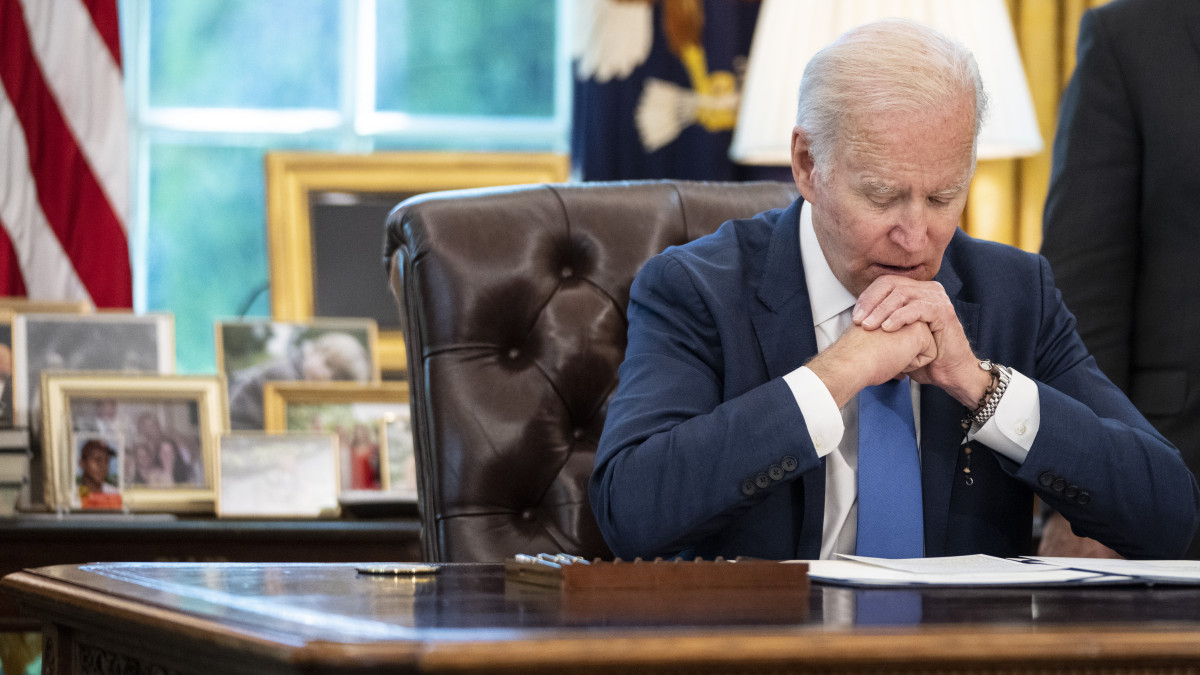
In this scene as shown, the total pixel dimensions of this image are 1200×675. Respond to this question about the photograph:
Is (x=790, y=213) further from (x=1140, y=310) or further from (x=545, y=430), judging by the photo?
(x=1140, y=310)

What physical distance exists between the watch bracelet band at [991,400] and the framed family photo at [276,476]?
4.25 ft

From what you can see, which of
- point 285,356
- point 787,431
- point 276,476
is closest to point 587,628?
point 787,431

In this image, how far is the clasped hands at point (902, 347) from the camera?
55.4 inches

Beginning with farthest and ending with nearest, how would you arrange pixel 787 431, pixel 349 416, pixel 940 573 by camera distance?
1. pixel 349 416
2. pixel 787 431
3. pixel 940 573

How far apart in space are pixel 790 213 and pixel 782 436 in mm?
415

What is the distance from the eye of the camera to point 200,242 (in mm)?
3088

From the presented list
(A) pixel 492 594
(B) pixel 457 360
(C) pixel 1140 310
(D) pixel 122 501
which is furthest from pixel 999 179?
(A) pixel 492 594

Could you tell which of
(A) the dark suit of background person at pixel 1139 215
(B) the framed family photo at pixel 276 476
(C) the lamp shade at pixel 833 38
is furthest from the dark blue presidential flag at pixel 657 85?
(A) the dark suit of background person at pixel 1139 215

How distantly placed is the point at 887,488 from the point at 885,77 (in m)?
0.44

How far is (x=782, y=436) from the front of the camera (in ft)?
4.42

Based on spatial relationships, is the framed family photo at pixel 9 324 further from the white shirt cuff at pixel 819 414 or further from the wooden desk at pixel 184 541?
the white shirt cuff at pixel 819 414

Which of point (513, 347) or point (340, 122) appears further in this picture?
point (340, 122)

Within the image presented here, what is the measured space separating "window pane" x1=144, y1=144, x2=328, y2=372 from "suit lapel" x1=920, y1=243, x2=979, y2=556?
1906 mm

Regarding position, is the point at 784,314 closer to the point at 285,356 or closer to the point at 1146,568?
the point at 1146,568
